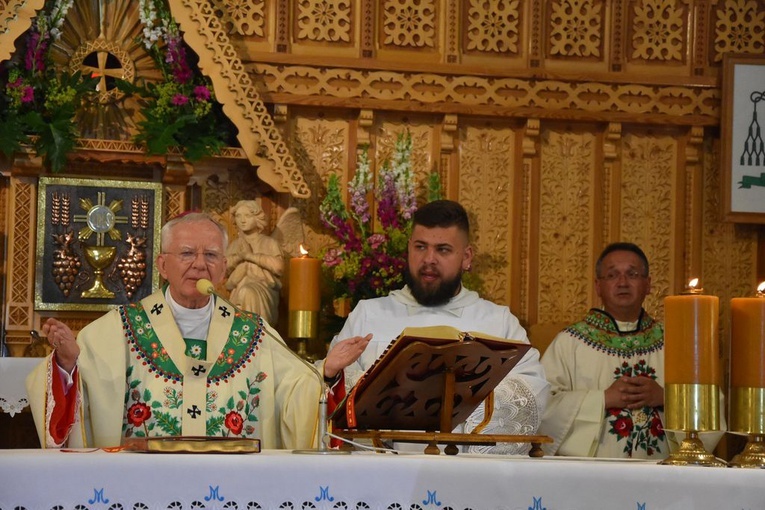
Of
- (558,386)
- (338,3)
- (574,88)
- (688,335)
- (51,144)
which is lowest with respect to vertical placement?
(558,386)

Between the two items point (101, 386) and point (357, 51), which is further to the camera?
point (357, 51)

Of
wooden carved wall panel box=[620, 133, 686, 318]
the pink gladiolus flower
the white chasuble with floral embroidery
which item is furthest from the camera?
wooden carved wall panel box=[620, 133, 686, 318]

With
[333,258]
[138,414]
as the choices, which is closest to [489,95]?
[333,258]

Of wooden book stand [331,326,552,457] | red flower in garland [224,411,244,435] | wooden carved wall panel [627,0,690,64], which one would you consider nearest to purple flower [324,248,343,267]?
red flower in garland [224,411,244,435]

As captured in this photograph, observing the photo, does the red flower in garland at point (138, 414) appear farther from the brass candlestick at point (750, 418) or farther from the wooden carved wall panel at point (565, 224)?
the wooden carved wall panel at point (565, 224)

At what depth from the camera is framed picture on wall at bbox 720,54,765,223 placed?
779 cm

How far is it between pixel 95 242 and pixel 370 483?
159 inches

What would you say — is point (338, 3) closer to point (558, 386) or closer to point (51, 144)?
point (51, 144)

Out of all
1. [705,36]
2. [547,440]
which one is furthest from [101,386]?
[705,36]

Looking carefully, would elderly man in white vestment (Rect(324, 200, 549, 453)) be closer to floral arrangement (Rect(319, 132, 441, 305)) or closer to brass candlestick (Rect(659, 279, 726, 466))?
floral arrangement (Rect(319, 132, 441, 305))

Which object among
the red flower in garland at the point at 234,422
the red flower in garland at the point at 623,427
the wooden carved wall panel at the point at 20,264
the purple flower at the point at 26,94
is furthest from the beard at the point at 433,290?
the purple flower at the point at 26,94

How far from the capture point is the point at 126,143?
7012mm

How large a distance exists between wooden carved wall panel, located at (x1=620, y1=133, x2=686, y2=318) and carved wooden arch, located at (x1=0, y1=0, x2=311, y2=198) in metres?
2.22

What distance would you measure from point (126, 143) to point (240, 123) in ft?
2.09
